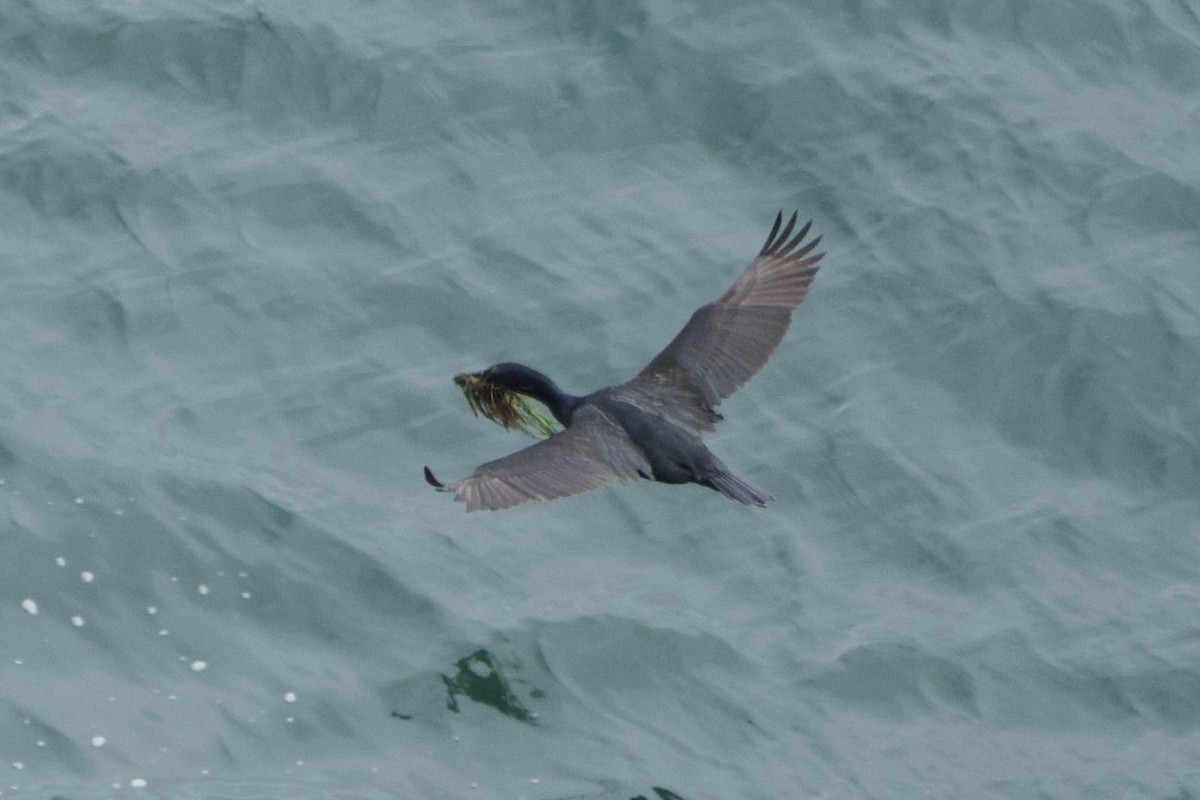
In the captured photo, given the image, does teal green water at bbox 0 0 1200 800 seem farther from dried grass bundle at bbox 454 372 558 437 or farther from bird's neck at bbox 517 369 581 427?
bird's neck at bbox 517 369 581 427

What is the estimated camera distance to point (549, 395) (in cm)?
916

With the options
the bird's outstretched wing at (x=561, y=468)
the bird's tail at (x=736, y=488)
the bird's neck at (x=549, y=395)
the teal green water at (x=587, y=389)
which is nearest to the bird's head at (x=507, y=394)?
the bird's neck at (x=549, y=395)

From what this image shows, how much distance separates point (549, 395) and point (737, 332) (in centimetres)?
96

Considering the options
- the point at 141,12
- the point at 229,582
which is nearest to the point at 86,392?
the point at 229,582

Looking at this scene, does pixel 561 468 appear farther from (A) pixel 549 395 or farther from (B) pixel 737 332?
(B) pixel 737 332

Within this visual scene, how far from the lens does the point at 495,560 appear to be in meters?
9.28

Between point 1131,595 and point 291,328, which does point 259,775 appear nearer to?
point 291,328

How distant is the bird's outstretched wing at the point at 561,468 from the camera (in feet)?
26.0

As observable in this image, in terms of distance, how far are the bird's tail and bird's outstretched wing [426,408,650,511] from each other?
11.8 inches

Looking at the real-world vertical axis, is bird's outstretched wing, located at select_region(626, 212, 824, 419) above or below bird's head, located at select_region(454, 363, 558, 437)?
above

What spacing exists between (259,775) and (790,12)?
629cm

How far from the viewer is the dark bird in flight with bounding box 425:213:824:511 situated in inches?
320

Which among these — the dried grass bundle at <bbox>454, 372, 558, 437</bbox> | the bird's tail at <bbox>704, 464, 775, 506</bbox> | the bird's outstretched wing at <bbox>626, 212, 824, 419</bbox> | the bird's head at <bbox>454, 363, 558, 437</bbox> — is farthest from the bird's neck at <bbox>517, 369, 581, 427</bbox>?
the bird's tail at <bbox>704, 464, 775, 506</bbox>

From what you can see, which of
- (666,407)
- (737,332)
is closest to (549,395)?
(666,407)
